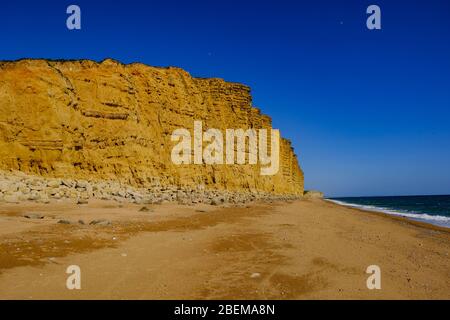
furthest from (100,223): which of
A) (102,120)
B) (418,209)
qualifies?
(418,209)

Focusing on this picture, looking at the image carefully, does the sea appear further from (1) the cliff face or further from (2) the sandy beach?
(1) the cliff face

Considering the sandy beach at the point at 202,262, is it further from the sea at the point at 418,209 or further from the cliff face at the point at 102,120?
the sea at the point at 418,209

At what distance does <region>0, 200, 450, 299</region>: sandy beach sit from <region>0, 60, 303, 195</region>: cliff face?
1136 centimetres

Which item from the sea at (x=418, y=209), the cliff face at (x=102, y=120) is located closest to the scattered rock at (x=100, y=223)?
the cliff face at (x=102, y=120)

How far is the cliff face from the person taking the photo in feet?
68.3

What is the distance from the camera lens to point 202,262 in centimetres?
659

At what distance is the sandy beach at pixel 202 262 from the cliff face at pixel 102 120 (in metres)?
11.4

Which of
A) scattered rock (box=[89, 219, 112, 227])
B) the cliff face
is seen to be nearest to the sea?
the cliff face

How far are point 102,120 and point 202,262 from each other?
809 inches

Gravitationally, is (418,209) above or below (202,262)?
below

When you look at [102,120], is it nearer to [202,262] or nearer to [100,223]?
[100,223]

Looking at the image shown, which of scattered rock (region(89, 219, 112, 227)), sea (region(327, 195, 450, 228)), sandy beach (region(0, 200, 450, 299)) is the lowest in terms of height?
sea (region(327, 195, 450, 228))

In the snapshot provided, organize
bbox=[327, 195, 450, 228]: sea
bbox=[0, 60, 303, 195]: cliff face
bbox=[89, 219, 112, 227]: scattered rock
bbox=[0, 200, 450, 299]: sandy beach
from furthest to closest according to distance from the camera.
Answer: bbox=[327, 195, 450, 228]: sea → bbox=[0, 60, 303, 195]: cliff face → bbox=[89, 219, 112, 227]: scattered rock → bbox=[0, 200, 450, 299]: sandy beach

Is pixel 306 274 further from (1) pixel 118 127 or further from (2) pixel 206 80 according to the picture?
(2) pixel 206 80
